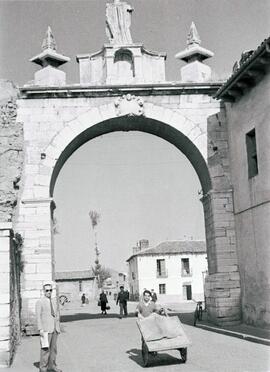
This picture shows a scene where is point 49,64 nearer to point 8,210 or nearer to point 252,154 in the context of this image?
point 8,210

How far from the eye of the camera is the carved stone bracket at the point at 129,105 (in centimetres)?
1354

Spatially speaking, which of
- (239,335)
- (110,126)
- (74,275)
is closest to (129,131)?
(110,126)

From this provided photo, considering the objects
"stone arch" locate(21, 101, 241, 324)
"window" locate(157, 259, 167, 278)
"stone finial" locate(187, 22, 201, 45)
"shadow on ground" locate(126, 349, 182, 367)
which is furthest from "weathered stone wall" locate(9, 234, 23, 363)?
"window" locate(157, 259, 167, 278)

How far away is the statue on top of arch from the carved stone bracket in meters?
1.74

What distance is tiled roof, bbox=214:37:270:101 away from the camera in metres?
9.86

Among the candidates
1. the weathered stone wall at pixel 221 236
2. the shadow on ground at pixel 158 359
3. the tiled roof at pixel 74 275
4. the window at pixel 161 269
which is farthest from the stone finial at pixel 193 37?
the tiled roof at pixel 74 275

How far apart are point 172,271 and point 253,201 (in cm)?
3589

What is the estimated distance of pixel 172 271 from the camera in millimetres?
46438

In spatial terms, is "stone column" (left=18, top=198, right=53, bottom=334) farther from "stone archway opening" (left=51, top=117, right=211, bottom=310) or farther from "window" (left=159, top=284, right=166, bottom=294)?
"window" (left=159, top=284, right=166, bottom=294)

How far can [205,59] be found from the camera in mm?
14383

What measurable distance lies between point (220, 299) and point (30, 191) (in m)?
5.52

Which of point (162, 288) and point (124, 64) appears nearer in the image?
point (124, 64)

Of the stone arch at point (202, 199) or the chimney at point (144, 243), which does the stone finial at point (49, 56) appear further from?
the chimney at point (144, 243)

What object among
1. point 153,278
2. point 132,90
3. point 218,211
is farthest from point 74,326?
point 153,278
